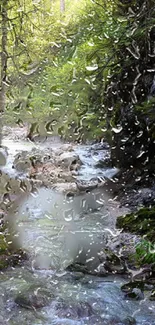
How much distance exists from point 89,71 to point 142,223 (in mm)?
3792

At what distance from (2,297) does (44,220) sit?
212 centimetres

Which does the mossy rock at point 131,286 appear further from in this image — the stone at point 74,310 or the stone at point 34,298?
the stone at point 34,298

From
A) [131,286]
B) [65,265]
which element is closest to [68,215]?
[65,265]

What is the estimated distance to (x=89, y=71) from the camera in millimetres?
6598

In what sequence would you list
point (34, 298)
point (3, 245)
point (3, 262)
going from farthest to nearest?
point (3, 245) < point (3, 262) < point (34, 298)

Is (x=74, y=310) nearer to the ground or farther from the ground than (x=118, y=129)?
nearer to the ground

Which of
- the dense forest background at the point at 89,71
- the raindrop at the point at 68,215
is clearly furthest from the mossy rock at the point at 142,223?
the dense forest background at the point at 89,71

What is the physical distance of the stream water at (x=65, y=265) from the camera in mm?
2459

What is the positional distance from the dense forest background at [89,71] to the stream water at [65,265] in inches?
51.7

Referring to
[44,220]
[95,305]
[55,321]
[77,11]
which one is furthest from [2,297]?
[77,11]

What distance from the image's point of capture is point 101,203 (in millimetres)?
5508

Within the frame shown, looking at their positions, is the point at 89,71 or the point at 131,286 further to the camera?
the point at 89,71

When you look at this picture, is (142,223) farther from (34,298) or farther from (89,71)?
(89,71)

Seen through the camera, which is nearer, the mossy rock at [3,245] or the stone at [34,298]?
the stone at [34,298]
